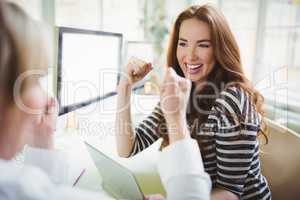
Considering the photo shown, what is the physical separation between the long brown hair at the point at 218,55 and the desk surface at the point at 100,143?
126 mm

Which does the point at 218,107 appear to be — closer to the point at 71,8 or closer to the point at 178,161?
the point at 178,161

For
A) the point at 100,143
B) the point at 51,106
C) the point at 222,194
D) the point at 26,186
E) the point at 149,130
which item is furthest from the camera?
the point at 100,143

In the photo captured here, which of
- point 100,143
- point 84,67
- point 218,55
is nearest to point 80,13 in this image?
point 84,67

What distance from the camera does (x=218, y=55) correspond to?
0.48 metres

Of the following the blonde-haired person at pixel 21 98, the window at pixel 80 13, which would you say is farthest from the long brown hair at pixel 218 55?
the window at pixel 80 13

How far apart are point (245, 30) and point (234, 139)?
29 cm

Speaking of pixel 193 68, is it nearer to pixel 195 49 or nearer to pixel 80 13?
pixel 195 49

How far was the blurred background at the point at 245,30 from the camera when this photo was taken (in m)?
0.65

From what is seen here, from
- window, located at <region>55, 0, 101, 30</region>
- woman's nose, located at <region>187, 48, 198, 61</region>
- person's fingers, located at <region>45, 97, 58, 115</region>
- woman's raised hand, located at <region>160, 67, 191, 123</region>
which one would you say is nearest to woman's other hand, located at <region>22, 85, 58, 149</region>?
person's fingers, located at <region>45, 97, 58, 115</region>

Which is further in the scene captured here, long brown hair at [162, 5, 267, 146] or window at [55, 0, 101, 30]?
window at [55, 0, 101, 30]

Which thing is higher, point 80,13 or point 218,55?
point 80,13

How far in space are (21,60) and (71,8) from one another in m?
0.59

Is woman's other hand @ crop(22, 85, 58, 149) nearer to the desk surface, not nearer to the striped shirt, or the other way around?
the desk surface

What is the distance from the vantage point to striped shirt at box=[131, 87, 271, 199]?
1.48ft
